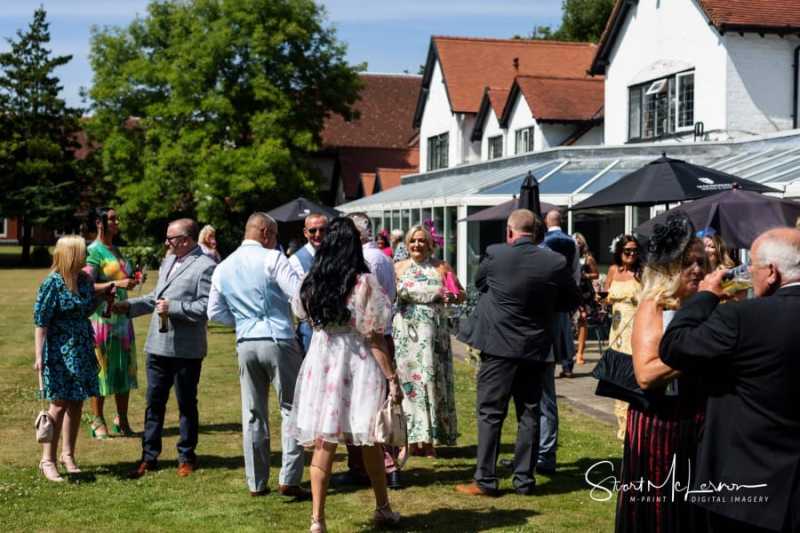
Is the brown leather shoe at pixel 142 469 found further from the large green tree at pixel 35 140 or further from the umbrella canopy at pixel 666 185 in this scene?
the large green tree at pixel 35 140

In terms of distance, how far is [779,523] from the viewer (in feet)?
12.7

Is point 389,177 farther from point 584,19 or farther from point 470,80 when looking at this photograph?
point 584,19

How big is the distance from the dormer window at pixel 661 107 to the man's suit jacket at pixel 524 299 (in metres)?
18.0

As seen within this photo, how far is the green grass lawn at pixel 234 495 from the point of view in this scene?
6770mm

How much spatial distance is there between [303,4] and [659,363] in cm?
4194

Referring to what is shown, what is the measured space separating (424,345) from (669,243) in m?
4.37

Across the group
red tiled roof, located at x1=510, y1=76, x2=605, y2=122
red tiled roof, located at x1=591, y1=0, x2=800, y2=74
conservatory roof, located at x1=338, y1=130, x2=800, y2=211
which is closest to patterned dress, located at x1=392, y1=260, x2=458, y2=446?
conservatory roof, located at x1=338, y1=130, x2=800, y2=211

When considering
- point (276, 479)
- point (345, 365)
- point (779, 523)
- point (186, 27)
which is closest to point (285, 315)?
point (345, 365)

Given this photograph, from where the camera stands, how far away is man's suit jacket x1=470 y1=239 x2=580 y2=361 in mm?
7234

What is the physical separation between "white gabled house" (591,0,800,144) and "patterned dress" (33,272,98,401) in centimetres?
1815

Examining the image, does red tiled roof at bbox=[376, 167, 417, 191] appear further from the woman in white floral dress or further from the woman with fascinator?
the woman with fascinator

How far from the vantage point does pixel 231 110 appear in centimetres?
4309

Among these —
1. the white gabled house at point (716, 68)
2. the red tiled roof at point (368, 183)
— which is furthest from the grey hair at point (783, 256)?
the red tiled roof at point (368, 183)

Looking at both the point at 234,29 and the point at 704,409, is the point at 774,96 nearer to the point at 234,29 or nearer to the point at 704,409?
the point at 704,409
